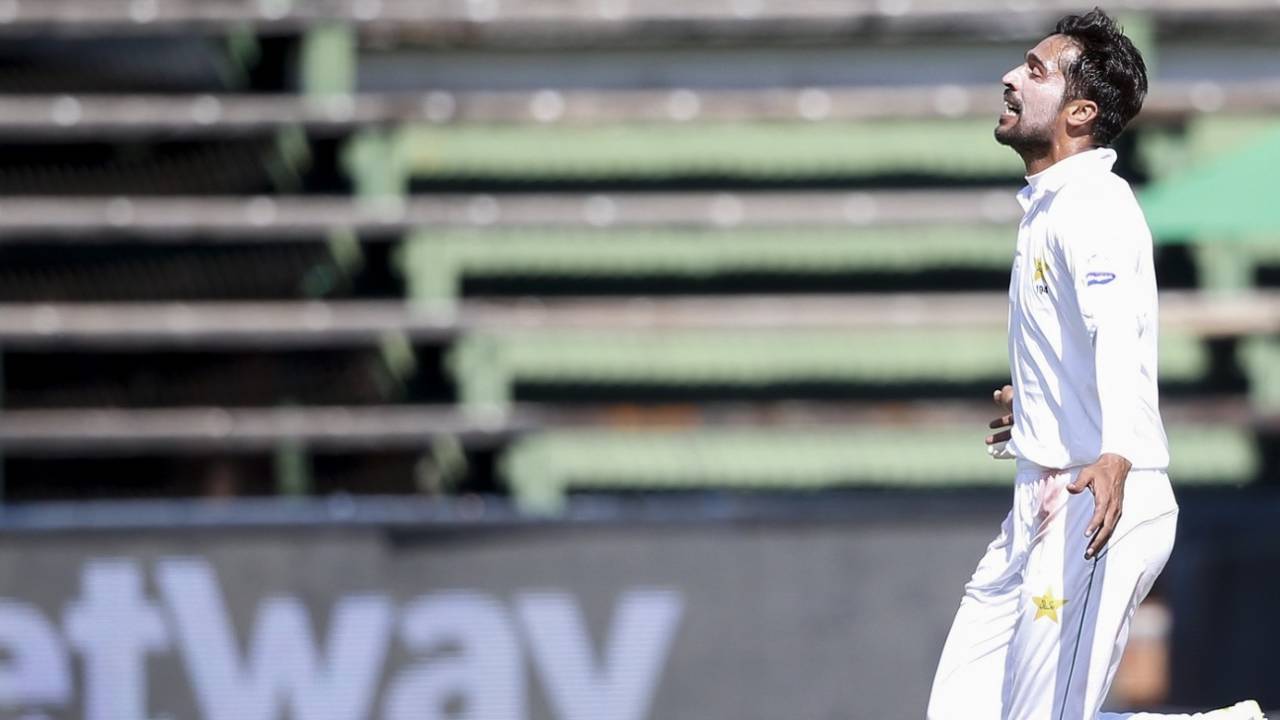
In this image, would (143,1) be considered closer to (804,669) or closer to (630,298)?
(630,298)

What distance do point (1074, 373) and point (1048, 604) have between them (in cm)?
54

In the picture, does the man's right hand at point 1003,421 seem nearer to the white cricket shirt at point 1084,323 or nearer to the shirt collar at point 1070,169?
the white cricket shirt at point 1084,323

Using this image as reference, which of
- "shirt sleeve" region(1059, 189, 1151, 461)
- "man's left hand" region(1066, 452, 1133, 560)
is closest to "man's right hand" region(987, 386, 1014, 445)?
"shirt sleeve" region(1059, 189, 1151, 461)

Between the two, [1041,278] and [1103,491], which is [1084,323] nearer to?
[1041,278]

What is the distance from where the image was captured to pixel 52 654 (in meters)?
8.82

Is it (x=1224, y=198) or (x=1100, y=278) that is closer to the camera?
(x=1100, y=278)

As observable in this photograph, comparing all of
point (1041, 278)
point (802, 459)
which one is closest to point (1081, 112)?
point (1041, 278)

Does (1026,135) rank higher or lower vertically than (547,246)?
lower

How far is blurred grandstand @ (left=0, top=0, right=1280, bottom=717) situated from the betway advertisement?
11.6 ft

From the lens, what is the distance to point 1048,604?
182 inches

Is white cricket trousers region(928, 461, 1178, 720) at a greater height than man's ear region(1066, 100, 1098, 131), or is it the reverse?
man's ear region(1066, 100, 1098, 131)

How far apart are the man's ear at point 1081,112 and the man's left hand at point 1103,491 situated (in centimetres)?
87

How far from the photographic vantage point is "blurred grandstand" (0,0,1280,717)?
13.0m

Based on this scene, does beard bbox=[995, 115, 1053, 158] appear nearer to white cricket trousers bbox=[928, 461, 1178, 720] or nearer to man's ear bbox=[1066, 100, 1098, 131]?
man's ear bbox=[1066, 100, 1098, 131]
